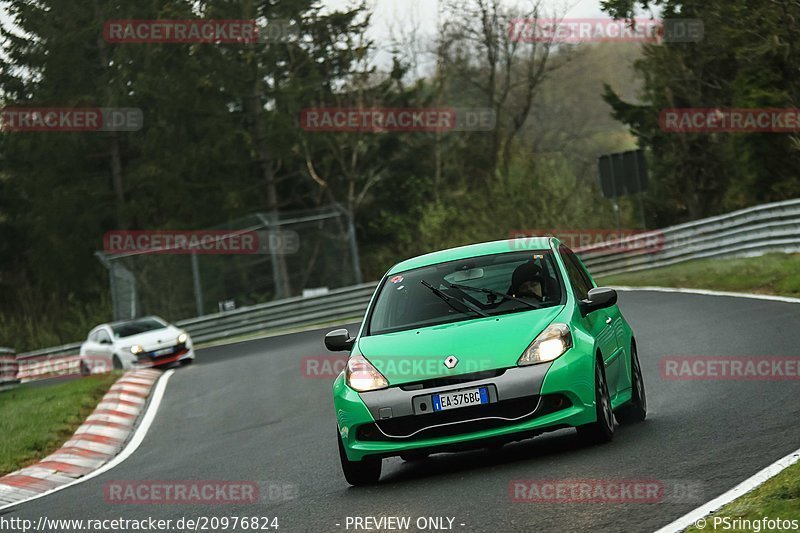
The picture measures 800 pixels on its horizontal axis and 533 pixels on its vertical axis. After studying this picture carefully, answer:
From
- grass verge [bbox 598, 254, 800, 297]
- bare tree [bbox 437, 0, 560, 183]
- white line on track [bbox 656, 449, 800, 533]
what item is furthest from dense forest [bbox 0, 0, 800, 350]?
white line on track [bbox 656, 449, 800, 533]

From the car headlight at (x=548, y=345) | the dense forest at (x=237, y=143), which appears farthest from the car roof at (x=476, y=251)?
the dense forest at (x=237, y=143)

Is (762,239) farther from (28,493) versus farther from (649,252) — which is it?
(28,493)

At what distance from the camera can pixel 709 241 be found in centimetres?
3155

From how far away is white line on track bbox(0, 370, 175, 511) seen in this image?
40.2 ft

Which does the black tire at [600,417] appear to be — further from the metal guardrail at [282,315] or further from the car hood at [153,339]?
the metal guardrail at [282,315]

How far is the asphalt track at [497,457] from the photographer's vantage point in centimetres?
741

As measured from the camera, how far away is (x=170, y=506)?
31.5ft

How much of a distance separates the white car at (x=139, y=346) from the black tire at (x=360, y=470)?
19.2m

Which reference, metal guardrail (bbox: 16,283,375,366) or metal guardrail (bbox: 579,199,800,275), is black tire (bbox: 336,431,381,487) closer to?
metal guardrail (bbox: 579,199,800,275)

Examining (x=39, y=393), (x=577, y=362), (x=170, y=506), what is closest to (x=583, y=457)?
(x=577, y=362)

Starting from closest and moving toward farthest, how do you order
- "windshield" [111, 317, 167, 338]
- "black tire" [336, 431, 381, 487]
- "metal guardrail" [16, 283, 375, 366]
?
1. "black tire" [336, 431, 381, 487]
2. "windshield" [111, 317, 167, 338]
3. "metal guardrail" [16, 283, 375, 366]

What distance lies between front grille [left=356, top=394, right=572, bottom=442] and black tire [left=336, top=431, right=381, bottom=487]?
0.43 m

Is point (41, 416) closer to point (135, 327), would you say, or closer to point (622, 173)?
point (135, 327)

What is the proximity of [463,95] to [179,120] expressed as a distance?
1169cm
